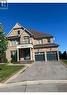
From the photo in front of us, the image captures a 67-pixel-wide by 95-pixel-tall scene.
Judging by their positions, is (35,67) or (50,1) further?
(35,67)

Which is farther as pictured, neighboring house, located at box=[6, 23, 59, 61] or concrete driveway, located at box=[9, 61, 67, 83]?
→ neighboring house, located at box=[6, 23, 59, 61]

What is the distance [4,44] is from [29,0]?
13732 millimetres

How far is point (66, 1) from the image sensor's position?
4.48 m

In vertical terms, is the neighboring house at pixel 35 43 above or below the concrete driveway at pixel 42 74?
above

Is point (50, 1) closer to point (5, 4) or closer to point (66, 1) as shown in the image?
point (66, 1)

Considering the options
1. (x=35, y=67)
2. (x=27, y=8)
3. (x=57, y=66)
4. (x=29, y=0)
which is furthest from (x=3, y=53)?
(x=29, y=0)

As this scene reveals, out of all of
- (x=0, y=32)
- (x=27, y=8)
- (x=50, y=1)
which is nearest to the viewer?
(x=50, y=1)

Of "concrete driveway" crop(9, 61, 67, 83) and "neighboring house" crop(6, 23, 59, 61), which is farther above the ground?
"neighboring house" crop(6, 23, 59, 61)

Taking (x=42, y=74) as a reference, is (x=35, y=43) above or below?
above

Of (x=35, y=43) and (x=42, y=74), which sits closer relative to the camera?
(x=42, y=74)

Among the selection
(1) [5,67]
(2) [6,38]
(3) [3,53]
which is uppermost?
(2) [6,38]

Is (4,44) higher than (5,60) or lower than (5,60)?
higher

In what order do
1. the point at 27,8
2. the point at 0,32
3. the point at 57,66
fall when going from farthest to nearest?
the point at 0,32, the point at 57,66, the point at 27,8

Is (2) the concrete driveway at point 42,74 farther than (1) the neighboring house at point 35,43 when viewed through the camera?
No
